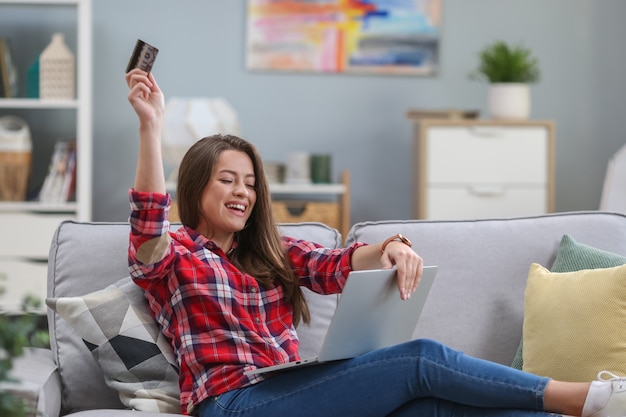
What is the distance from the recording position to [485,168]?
4027 mm

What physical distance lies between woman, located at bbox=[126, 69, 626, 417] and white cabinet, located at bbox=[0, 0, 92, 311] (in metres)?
1.98

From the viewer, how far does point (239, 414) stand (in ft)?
5.80

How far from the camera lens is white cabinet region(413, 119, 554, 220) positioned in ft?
13.2

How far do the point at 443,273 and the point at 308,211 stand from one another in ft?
6.21

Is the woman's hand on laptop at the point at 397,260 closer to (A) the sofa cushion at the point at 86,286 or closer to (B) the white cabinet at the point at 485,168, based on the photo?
(A) the sofa cushion at the point at 86,286

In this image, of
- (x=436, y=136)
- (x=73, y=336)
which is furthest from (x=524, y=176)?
(x=73, y=336)

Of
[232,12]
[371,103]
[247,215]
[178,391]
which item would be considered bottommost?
[178,391]

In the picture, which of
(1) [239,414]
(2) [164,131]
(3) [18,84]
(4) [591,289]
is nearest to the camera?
(1) [239,414]

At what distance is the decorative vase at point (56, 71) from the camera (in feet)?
13.1

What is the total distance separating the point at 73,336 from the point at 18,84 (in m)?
2.55

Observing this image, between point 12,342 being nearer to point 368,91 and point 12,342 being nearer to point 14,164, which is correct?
point 14,164

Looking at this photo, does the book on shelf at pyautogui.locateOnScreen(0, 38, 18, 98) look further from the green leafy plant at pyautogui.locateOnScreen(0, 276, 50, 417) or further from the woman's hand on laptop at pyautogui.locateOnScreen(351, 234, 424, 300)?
the green leafy plant at pyautogui.locateOnScreen(0, 276, 50, 417)

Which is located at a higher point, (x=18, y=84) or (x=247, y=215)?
(x=18, y=84)

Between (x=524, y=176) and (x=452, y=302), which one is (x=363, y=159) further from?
(x=452, y=302)
